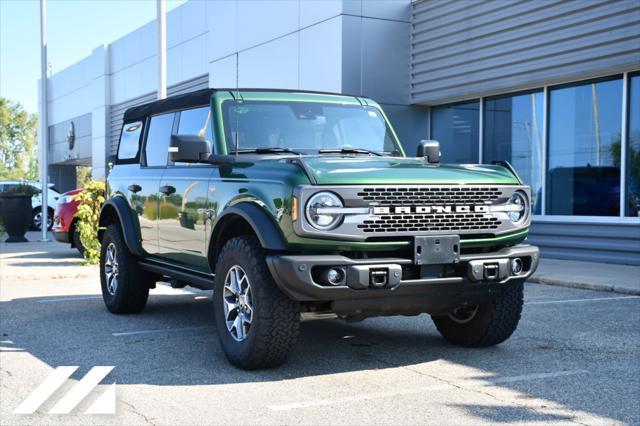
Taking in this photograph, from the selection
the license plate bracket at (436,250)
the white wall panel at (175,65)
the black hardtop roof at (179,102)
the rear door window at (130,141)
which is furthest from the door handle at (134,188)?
the white wall panel at (175,65)

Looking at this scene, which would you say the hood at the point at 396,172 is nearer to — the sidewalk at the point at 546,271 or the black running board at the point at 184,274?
the black running board at the point at 184,274

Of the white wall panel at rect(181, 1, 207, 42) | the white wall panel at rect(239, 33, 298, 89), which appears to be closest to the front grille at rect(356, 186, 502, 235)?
the white wall panel at rect(239, 33, 298, 89)

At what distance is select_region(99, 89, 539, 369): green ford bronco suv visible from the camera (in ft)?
16.4

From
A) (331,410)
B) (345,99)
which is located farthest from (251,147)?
(331,410)

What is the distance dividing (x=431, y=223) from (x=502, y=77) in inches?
407

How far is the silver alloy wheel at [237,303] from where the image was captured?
5.38 metres

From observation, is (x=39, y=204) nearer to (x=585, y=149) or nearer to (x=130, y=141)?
(x=585, y=149)

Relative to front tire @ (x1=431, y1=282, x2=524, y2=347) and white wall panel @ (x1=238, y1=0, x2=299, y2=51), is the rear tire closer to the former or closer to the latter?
white wall panel @ (x1=238, y1=0, x2=299, y2=51)

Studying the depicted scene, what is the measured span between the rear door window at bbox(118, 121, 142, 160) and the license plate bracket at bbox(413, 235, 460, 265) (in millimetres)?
3842

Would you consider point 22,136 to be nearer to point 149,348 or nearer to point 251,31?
point 251,31

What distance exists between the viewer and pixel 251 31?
20.5 meters

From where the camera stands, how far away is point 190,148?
5.91 metres

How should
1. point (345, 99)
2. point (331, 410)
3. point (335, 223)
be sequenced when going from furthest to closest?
point (345, 99)
point (335, 223)
point (331, 410)

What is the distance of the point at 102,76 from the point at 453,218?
1364 inches
